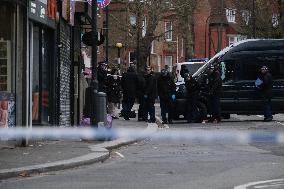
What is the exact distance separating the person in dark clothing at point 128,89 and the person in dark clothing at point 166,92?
1.31 m

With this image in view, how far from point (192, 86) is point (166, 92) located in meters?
0.81

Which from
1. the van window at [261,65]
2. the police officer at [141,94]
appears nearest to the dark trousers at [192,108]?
the police officer at [141,94]

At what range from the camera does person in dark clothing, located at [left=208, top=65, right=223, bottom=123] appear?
23547 mm

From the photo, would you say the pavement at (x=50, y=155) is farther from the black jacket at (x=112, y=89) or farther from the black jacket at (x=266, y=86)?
the black jacket at (x=266, y=86)

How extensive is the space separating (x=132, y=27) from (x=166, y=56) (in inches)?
961

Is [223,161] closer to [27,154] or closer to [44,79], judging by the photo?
[27,154]

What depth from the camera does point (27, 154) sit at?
14.2m

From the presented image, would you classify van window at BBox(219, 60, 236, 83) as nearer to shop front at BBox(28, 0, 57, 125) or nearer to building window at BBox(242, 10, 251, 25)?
shop front at BBox(28, 0, 57, 125)

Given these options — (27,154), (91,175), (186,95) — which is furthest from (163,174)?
(186,95)

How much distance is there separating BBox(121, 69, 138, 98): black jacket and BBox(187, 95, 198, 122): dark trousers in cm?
198

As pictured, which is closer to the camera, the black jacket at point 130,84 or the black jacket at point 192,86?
the black jacket at point 192,86

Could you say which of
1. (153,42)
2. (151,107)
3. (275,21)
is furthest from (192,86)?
(153,42)

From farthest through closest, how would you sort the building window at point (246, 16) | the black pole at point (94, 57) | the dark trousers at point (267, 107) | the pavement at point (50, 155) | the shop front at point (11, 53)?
the building window at point (246, 16) → the dark trousers at point (267, 107) → the black pole at point (94, 57) → the shop front at point (11, 53) → the pavement at point (50, 155)

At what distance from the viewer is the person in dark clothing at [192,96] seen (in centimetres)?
2359
